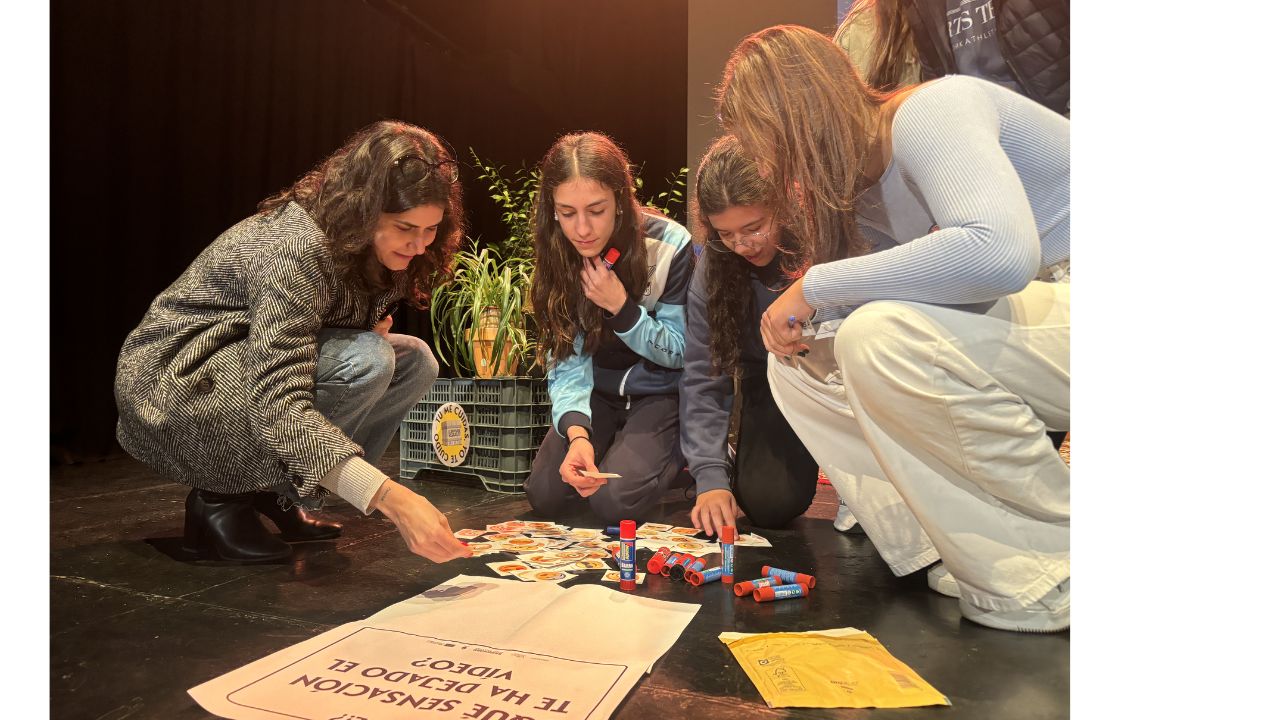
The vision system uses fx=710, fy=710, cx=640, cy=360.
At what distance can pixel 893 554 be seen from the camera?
1.22 m

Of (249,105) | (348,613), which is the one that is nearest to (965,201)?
(348,613)

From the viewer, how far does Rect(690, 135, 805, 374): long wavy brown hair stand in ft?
3.74

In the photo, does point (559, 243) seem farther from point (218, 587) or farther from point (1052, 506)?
point (1052, 506)

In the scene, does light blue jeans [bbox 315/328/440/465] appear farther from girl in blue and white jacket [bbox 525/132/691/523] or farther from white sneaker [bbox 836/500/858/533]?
white sneaker [bbox 836/500/858/533]

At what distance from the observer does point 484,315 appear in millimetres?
1851

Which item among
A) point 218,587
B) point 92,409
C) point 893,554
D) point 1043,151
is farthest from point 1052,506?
point 92,409

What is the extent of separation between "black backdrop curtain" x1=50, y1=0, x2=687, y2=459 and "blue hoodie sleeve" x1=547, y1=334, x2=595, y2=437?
1.13ft

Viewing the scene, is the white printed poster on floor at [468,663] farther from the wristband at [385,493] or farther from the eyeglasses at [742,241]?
the eyeglasses at [742,241]

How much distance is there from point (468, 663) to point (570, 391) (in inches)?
35.5

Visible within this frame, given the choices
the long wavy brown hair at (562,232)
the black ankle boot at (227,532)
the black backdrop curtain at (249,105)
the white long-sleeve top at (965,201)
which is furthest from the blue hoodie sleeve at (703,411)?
the black ankle boot at (227,532)

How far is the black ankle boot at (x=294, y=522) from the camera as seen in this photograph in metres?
1.54

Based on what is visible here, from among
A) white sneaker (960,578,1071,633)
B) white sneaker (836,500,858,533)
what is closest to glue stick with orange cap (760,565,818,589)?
white sneaker (960,578,1071,633)
